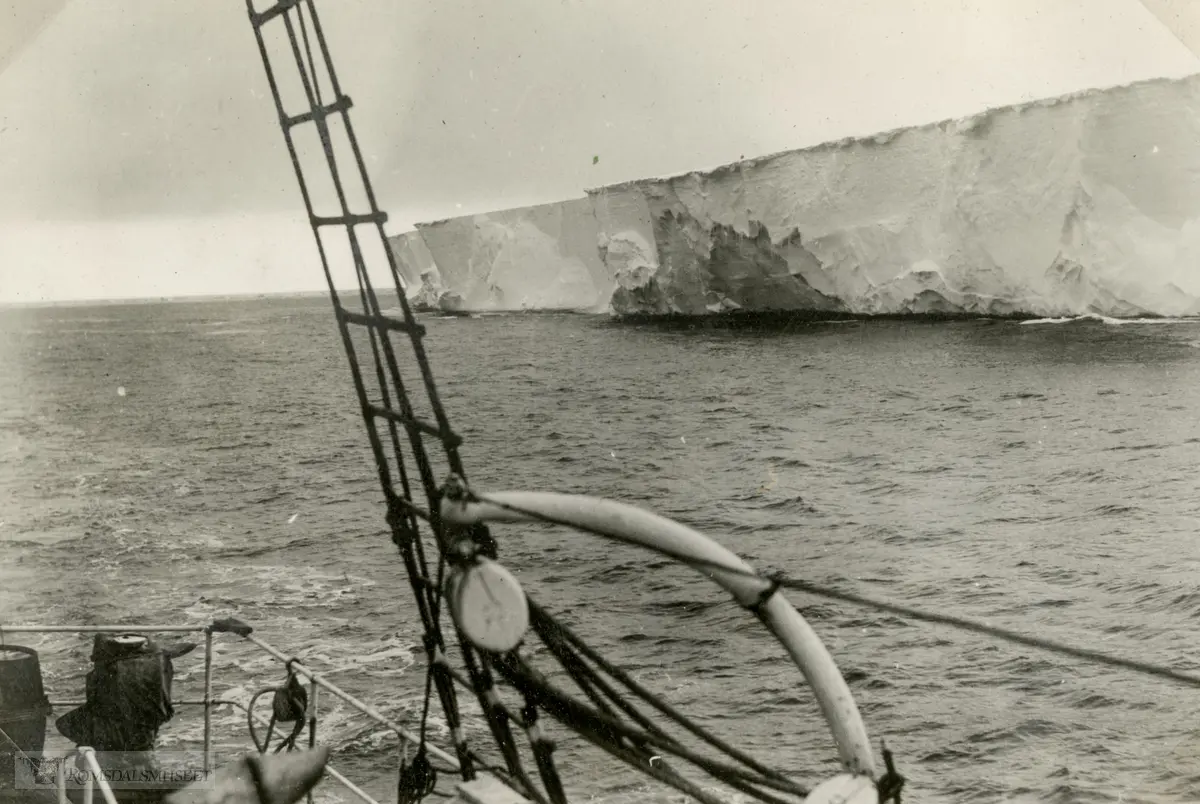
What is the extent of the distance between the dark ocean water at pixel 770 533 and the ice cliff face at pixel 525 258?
10.4m

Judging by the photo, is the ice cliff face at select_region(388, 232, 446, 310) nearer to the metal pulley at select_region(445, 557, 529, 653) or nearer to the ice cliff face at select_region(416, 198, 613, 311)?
the ice cliff face at select_region(416, 198, 613, 311)

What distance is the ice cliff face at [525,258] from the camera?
40406mm

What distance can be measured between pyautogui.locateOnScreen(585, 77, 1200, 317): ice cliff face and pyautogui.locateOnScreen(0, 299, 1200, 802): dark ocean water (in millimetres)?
1574

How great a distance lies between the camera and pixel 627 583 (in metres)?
12.4

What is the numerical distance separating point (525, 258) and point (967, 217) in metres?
21.3

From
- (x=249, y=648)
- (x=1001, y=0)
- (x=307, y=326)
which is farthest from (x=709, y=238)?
(x=307, y=326)

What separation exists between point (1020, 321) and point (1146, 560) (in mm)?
18854

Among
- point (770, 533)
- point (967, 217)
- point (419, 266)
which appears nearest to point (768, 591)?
point (770, 533)

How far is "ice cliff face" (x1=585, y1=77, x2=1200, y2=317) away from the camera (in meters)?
22.4

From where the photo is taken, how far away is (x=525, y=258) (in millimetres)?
42875

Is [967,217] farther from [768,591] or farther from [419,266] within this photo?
[419,266]

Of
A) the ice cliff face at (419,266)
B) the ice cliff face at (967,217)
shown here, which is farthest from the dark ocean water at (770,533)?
the ice cliff face at (419,266)
